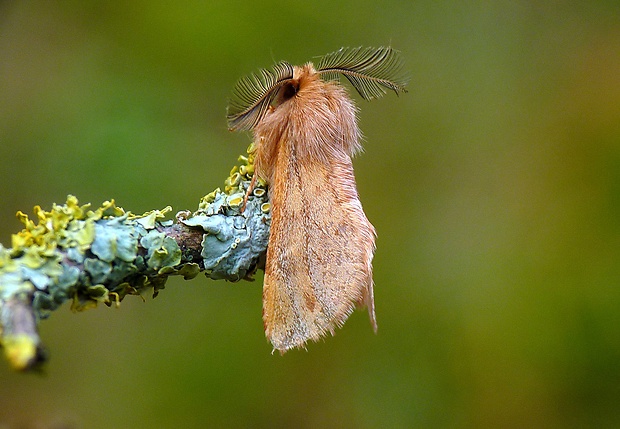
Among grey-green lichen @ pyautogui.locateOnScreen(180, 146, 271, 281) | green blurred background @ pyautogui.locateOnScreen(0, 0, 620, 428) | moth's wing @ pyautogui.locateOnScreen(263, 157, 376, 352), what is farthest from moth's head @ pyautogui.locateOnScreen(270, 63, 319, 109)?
green blurred background @ pyautogui.locateOnScreen(0, 0, 620, 428)

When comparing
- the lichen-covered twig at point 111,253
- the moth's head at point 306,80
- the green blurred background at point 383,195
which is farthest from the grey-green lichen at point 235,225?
the green blurred background at point 383,195

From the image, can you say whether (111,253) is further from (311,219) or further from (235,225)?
(311,219)

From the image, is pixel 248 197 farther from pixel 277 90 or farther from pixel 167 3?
pixel 167 3

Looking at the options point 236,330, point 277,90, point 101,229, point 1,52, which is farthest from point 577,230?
point 1,52

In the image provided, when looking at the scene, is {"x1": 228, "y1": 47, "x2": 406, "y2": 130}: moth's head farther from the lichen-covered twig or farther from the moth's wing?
the moth's wing

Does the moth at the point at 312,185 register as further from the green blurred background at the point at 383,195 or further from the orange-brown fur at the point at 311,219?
the green blurred background at the point at 383,195

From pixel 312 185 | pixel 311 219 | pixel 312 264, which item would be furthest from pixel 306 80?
pixel 312 264
